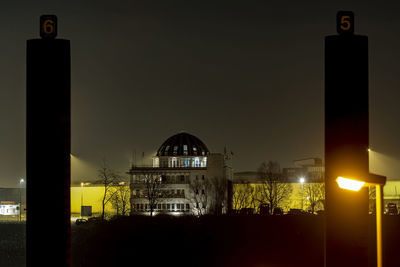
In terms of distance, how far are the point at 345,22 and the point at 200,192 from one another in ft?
448

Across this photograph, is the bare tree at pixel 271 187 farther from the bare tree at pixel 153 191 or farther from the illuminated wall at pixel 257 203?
the bare tree at pixel 153 191

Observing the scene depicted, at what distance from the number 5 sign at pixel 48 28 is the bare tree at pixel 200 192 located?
114 m

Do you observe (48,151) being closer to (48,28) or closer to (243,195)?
(48,28)

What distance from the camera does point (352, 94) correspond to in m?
17.5

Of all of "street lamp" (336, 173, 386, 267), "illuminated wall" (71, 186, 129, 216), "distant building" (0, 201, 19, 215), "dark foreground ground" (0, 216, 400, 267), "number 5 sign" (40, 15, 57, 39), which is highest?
"number 5 sign" (40, 15, 57, 39)

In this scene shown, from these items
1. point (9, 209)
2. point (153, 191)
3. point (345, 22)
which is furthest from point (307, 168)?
point (345, 22)

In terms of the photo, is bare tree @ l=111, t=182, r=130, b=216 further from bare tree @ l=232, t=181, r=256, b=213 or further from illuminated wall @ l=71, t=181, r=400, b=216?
bare tree @ l=232, t=181, r=256, b=213

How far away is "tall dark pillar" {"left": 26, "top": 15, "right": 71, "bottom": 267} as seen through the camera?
17.7 m

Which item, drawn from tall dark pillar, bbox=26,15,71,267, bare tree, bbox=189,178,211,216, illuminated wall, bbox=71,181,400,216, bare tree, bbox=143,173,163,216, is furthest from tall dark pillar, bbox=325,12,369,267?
bare tree, bbox=189,178,211,216

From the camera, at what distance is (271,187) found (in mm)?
113062

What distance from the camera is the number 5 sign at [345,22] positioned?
1759 cm

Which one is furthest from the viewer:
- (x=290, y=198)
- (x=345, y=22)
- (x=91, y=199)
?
(x=91, y=199)

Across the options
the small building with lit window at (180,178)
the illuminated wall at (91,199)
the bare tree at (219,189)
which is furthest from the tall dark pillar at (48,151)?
the illuminated wall at (91,199)

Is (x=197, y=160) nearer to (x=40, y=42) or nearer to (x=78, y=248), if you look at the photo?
(x=78, y=248)
